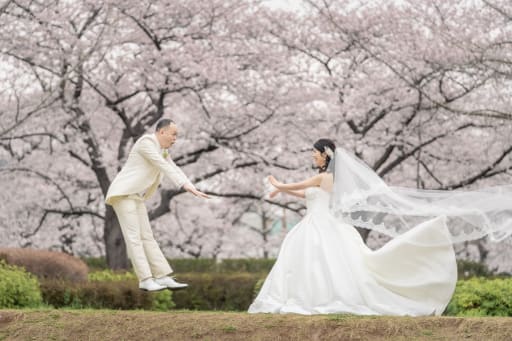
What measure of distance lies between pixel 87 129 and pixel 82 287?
7.92 m

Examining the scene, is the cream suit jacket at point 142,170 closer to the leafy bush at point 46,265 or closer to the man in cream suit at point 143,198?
the man in cream suit at point 143,198

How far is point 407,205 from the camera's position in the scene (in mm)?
10297

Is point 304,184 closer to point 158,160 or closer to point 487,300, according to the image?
point 158,160

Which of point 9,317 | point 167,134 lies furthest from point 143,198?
point 9,317

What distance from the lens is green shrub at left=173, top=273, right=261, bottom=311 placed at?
47.0 feet

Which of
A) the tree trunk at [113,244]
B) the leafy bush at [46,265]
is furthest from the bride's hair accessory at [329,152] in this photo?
the tree trunk at [113,244]

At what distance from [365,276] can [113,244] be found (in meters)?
10.1

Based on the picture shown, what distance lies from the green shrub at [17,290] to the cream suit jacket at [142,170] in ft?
7.42

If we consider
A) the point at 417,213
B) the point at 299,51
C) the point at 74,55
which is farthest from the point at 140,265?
the point at 299,51

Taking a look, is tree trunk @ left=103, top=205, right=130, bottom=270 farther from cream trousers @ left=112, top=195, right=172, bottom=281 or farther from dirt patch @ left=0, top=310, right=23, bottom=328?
dirt patch @ left=0, top=310, right=23, bottom=328

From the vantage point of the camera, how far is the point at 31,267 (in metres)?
13.6

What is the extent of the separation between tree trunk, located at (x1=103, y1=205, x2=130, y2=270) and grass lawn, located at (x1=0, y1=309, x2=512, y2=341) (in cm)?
945

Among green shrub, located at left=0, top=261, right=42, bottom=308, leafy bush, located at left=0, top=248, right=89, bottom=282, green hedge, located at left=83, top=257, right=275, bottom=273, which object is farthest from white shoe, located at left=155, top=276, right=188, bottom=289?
green hedge, located at left=83, top=257, right=275, bottom=273

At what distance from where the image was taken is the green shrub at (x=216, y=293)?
14.3 meters
